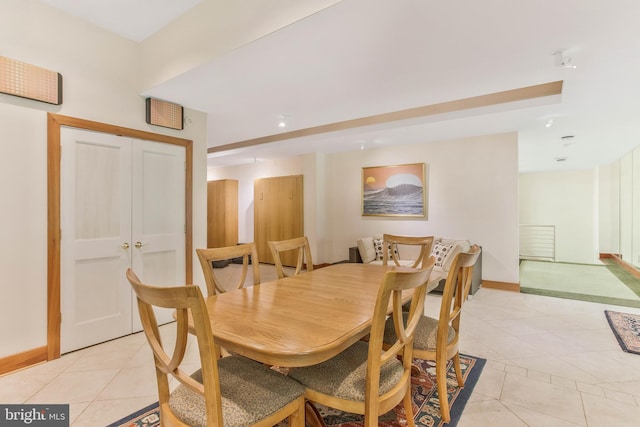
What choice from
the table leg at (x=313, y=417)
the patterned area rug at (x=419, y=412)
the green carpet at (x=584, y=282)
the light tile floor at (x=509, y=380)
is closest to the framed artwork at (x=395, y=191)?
the green carpet at (x=584, y=282)

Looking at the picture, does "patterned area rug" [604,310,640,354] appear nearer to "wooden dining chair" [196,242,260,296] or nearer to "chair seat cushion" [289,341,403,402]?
"chair seat cushion" [289,341,403,402]

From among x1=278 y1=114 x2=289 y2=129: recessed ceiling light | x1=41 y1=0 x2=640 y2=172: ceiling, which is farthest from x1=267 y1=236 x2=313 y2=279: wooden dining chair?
x1=278 y1=114 x2=289 y2=129: recessed ceiling light

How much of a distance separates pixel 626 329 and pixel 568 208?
6.03 meters

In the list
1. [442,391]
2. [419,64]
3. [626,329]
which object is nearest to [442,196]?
[626,329]

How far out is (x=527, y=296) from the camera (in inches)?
170

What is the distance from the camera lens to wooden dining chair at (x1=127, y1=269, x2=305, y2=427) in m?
0.97

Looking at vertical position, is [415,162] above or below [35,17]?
below

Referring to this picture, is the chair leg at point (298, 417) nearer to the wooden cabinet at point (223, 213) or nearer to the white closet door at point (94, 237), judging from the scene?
the white closet door at point (94, 237)

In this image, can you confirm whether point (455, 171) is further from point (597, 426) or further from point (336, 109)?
point (597, 426)

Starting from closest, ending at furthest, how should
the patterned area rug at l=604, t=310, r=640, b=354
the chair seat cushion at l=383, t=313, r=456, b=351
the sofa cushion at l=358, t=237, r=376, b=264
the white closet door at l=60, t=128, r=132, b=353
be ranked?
the chair seat cushion at l=383, t=313, r=456, b=351 < the white closet door at l=60, t=128, r=132, b=353 < the patterned area rug at l=604, t=310, r=640, b=354 < the sofa cushion at l=358, t=237, r=376, b=264

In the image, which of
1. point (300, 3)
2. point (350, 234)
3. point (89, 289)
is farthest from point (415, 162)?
point (89, 289)

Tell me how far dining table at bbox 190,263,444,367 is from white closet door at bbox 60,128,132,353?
1684mm

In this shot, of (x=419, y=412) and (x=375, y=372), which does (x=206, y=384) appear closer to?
(x=375, y=372)

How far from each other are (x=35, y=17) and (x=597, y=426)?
465 cm
